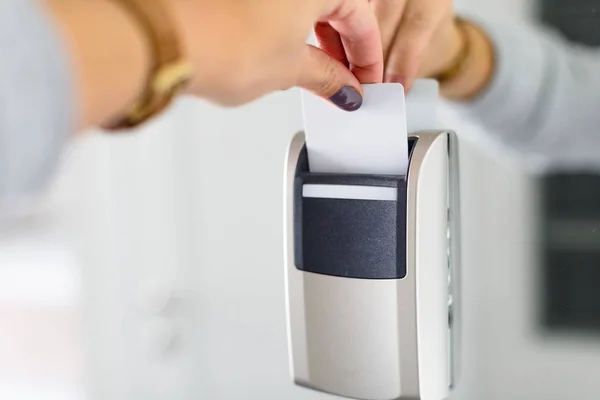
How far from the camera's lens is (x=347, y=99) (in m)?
0.43

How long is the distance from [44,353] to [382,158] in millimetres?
964

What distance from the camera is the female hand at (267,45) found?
332 millimetres

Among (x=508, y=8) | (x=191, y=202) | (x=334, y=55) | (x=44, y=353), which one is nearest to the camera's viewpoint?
(x=334, y=55)

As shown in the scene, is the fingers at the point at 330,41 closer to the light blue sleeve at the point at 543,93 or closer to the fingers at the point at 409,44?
the fingers at the point at 409,44

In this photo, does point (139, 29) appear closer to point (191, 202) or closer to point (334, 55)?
point (334, 55)

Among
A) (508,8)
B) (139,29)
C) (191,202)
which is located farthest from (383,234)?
(191,202)

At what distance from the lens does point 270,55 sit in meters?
0.36

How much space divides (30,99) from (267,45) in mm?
132

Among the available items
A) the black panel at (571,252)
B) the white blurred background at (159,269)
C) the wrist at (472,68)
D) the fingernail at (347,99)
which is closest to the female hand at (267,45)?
the fingernail at (347,99)

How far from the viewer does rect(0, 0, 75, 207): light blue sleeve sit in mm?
256

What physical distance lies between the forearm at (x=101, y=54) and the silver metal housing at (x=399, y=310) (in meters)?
0.19

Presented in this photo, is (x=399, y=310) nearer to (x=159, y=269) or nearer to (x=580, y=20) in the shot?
(x=580, y=20)

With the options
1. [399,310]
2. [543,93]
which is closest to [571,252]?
[543,93]

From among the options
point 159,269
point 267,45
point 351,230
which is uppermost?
point 267,45
